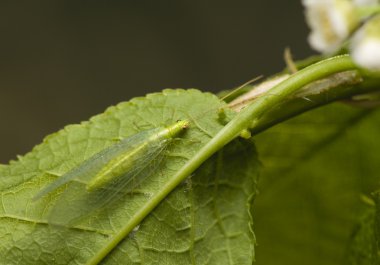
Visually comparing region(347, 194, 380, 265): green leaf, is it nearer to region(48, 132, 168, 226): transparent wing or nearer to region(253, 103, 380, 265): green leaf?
region(253, 103, 380, 265): green leaf

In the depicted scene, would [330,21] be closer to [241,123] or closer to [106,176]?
[241,123]

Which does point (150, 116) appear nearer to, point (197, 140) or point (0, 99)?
point (197, 140)

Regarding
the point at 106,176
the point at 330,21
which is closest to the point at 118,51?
the point at 106,176

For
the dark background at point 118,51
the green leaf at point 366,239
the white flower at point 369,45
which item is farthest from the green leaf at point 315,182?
the dark background at point 118,51

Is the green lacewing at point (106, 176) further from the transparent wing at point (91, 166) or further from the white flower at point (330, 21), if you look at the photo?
the white flower at point (330, 21)

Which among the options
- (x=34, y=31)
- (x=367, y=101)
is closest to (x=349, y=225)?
(x=367, y=101)
